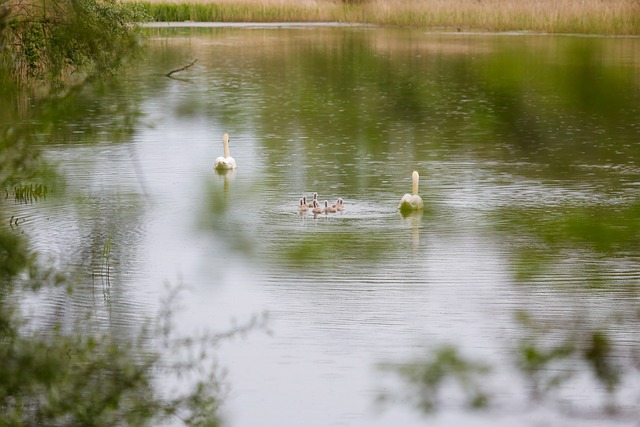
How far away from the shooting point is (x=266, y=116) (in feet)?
69.0

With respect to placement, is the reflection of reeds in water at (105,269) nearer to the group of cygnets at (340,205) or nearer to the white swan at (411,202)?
the group of cygnets at (340,205)

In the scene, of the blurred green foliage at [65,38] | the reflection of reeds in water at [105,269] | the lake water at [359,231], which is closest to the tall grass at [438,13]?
the lake water at [359,231]

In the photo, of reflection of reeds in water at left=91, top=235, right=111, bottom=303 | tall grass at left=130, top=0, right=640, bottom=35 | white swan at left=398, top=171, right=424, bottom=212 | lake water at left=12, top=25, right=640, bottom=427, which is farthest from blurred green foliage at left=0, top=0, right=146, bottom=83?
tall grass at left=130, top=0, right=640, bottom=35

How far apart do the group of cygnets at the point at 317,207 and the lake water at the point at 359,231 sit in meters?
0.11

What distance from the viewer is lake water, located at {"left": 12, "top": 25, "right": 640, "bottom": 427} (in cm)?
644

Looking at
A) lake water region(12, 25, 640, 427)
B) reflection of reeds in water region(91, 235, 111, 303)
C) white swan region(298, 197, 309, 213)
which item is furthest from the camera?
white swan region(298, 197, 309, 213)

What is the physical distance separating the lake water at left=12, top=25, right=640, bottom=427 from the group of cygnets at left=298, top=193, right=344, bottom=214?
11cm

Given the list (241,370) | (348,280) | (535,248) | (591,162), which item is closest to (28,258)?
(241,370)

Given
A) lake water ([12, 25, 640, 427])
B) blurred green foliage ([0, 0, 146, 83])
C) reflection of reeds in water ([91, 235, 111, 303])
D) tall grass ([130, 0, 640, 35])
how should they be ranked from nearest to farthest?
blurred green foliage ([0, 0, 146, 83]) < lake water ([12, 25, 640, 427]) < reflection of reeds in water ([91, 235, 111, 303]) < tall grass ([130, 0, 640, 35])

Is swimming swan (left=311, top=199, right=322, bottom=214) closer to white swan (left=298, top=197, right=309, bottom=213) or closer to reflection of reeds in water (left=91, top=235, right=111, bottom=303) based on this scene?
white swan (left=298, top=197, right=309, bottom=213)

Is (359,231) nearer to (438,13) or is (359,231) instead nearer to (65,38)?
(65,38)

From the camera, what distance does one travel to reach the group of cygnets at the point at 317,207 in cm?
1209

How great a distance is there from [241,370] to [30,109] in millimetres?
4263

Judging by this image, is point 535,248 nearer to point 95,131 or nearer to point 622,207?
point 622,207
